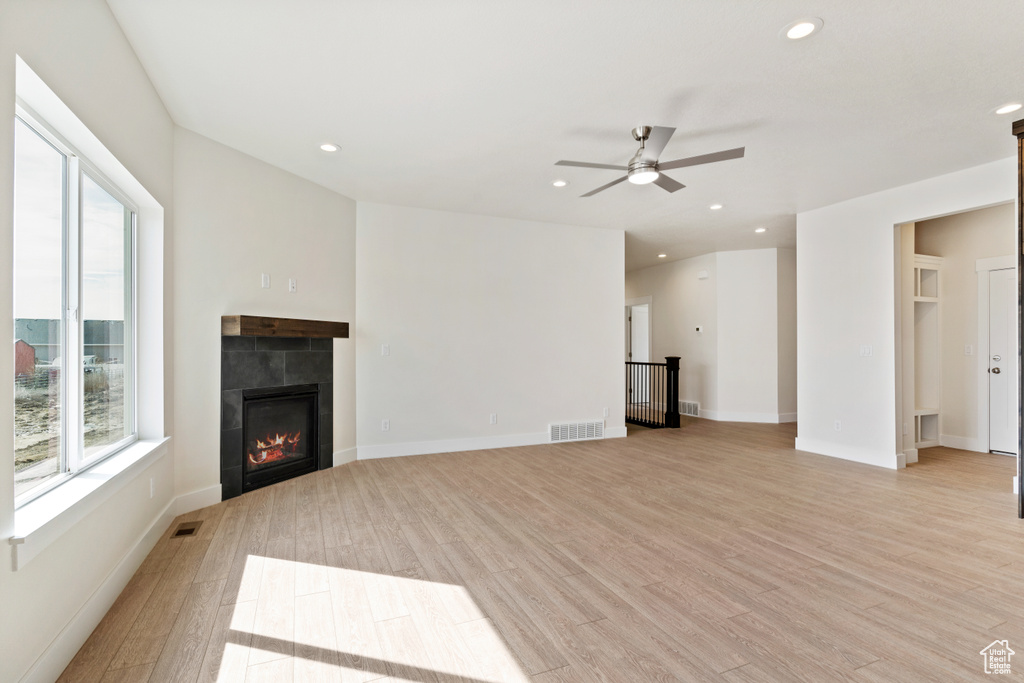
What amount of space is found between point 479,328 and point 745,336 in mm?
4773

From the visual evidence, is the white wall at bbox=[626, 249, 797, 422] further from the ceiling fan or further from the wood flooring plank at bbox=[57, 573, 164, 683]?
the wood flooring plank at bbox=[57, 573, 164, 683]

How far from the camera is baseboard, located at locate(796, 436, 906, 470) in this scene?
4.87 m

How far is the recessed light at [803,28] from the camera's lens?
2272mm

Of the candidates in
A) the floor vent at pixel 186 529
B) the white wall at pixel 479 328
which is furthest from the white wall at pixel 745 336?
the floor vent at pixel 186 529

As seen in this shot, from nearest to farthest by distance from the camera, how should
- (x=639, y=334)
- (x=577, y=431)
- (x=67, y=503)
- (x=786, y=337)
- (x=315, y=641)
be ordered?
1. (x=67, y=503)
2. (x=315, y=641)
3. (x=577, y=431)
4. (x=786, y=337)
5. (x=639, y=334)

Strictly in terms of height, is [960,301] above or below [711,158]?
below

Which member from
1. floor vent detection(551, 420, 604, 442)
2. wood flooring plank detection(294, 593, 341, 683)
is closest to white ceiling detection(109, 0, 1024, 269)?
wood flooring plank detection(294, 593, 341, 683)

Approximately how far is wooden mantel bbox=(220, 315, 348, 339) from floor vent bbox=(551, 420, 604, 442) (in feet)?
9.79

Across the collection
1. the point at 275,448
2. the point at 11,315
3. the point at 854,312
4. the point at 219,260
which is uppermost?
the point at 219,260

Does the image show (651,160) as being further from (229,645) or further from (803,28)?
(229,645)

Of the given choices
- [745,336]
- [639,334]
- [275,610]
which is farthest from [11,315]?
[639,334]

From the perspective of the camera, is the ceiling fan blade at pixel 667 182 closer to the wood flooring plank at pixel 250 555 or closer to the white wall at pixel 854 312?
the white wall at pixel 854 312

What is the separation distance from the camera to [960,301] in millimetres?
5688

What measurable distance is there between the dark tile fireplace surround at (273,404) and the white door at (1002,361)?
7.20m
